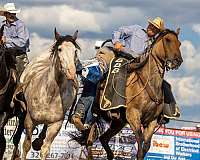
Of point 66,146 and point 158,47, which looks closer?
point 158,47

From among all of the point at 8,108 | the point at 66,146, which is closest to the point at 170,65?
the point at 8,108

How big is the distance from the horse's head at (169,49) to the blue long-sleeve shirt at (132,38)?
84cm

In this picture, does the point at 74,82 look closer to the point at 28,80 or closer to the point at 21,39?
the point at 28,80

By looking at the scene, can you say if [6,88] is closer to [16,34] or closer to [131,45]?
[16,34]

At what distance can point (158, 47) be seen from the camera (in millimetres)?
16953

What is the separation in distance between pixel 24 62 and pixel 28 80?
1.11 meters

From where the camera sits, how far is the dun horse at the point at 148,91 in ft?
55.1

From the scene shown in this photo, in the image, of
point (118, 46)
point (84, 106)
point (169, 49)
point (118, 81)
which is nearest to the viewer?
point (169, 49)

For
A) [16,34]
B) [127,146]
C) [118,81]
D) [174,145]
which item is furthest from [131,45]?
[174,145]

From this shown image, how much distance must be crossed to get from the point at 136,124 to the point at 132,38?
6.87 ft

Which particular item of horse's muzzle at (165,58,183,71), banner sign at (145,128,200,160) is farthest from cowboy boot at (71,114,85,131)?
banner sign at (145,128,200,160)

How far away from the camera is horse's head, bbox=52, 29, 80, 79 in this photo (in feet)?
48.4

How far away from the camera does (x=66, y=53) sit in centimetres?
1498

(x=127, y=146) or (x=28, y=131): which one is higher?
(x=28, y=131)
